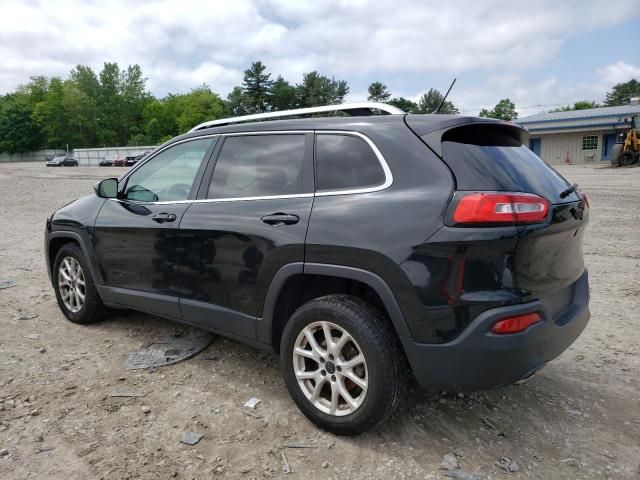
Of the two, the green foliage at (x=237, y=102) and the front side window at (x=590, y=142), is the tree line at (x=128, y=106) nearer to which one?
the green foliage at (x=237, y=102)

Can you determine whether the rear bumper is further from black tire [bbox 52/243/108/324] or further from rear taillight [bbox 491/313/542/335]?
black tire [bbox 52/243/108/324]

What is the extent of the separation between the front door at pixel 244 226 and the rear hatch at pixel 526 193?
0.86 m

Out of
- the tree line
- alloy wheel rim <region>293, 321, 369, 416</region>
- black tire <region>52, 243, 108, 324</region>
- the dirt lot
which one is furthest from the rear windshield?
the tree line

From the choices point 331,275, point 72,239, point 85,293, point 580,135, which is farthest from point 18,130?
point 331,275

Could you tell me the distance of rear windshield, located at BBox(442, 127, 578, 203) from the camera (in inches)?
96.3

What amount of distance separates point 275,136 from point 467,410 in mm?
2109

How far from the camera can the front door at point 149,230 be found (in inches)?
141

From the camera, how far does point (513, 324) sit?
7.65 feet

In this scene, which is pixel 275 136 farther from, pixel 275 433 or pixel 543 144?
pixel 543 144

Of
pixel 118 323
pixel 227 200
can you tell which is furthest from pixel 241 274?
pixel 118 323

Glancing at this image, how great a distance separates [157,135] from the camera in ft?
285

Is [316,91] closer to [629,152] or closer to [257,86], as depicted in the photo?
[257,86]

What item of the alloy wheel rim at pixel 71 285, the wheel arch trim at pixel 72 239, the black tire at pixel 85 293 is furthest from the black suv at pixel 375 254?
the alloy wheel rim at pixel 71 285

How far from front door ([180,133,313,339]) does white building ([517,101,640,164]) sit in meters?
41.3
